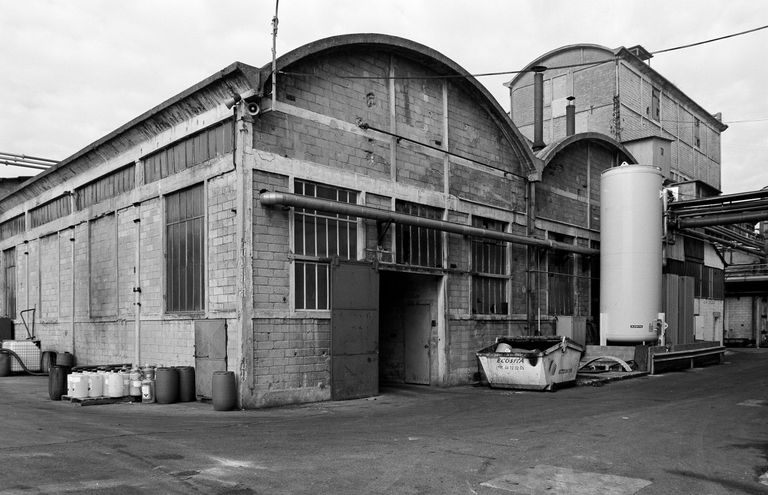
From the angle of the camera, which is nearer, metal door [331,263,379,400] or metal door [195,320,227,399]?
metal door [195,320,227,399]

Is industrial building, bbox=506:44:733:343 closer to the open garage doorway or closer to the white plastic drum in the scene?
the open garage doorway

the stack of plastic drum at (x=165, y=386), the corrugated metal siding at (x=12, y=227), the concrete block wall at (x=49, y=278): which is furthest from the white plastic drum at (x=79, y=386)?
the corrugated metal siding at (x=12, y=227)

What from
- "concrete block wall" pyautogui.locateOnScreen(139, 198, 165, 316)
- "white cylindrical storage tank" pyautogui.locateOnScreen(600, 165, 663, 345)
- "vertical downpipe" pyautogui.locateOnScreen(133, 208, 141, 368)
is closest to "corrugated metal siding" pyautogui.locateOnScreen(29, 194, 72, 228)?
"vertical downpipe" pyautogui.locateOnScreen(133, 208, 141, 368)

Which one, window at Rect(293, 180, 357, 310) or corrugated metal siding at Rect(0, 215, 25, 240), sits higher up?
corrugated metal siding at Rect(0, 215, 25, 240)

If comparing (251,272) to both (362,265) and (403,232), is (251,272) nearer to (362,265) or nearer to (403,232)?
(362,265)

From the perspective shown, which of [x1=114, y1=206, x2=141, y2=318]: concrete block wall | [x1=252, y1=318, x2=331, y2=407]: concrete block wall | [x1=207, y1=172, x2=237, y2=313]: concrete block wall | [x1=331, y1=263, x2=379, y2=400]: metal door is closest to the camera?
[x1=252, y1=318, x2=331, y2=407]: concrete block wall

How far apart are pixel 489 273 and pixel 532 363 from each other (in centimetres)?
392

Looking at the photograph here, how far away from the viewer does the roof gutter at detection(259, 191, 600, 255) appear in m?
12.6

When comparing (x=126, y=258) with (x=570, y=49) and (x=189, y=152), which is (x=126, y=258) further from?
(x=570, y=49)

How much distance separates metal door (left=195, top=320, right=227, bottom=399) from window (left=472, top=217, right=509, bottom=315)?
7698mm

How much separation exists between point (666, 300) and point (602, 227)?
411cm

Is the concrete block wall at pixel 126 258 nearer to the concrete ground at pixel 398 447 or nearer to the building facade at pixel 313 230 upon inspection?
the building facade at pixel 313 230

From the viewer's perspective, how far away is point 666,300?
22969 mm

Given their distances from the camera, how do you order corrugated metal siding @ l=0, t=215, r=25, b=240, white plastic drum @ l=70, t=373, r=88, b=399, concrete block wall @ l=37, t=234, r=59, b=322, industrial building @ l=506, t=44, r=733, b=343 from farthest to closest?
industrial building @ l=506, t=44, r=733, b=343 → corrugated metal siding @ l=0, t=215, r=25, b=240 → concrete block wall @ l=37, t=234, r=59, b=322 → white plastic drum @ l=70, t=373, r=88, b=399
